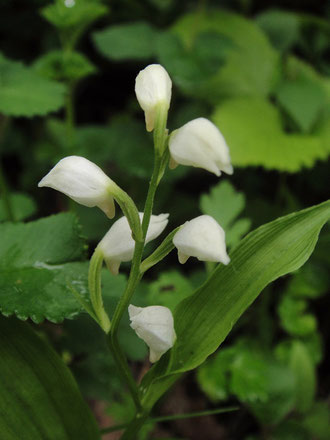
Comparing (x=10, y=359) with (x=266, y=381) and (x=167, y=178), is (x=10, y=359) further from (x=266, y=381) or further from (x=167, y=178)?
(x=167, y=178)

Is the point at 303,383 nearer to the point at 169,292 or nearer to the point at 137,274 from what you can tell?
the point at 169,292

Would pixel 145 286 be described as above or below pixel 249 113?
below

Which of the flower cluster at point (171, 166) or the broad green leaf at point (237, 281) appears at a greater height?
the flower cluster at point (171, 166)

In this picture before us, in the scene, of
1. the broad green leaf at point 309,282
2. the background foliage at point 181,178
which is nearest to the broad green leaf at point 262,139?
the background foliage at point 181,178

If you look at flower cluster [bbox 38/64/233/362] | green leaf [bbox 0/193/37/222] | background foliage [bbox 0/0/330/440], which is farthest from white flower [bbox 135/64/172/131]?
green leaf [bbox 0/193/37/222]

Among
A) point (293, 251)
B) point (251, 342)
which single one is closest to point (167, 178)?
point (251, 342)

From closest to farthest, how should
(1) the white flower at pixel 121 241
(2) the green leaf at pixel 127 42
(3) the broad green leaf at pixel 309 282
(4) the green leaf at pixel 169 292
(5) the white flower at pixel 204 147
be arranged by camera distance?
(5) the white flower at pixel 204 147 → (1) the white flower at pixel 121 241 → (4) the green leaf at pixel 169 292 → (3) the broad green leaf at pixel 309 282 → (2) the green leaf at pixel 127 42

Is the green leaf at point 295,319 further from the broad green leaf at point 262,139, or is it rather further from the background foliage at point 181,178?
the broad green leaf at point 262,139

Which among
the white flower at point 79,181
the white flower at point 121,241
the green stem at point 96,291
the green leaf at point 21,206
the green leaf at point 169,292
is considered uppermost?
the white flower at point 79,181
